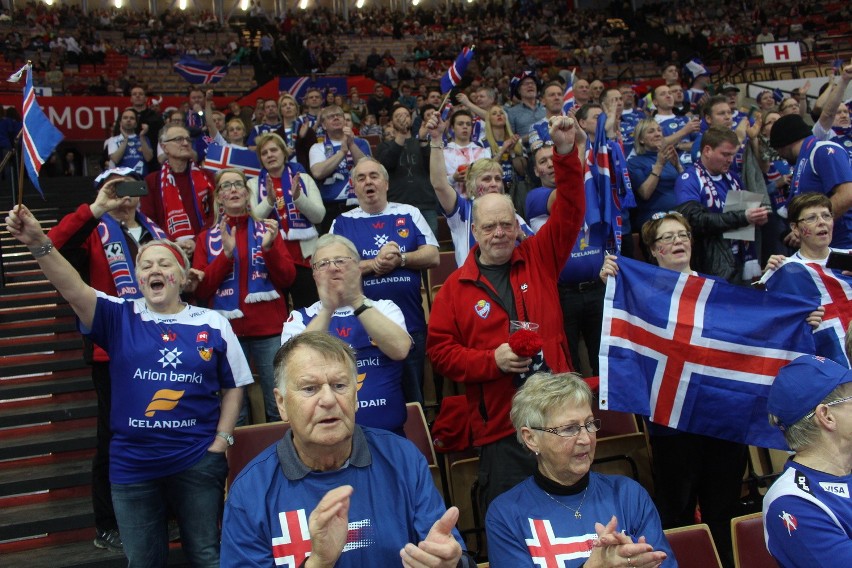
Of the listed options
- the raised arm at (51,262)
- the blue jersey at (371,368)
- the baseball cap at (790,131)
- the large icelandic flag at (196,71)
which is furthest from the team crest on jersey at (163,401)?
the large icelandic flag at (196,71)

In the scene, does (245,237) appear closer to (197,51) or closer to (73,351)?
(73,351)

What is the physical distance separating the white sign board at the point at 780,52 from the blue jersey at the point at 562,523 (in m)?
14.5

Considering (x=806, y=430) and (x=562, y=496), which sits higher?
(x=806, y=430)

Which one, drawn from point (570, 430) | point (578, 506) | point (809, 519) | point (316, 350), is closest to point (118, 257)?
point (316, 350)

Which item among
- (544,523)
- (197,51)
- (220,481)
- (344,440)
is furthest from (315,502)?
(197,51)

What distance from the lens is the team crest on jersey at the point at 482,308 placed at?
3557mm

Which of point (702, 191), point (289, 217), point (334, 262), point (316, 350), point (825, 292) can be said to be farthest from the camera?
point (289, 217)

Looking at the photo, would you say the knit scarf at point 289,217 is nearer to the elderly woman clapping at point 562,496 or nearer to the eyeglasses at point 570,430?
the elderly woman clapping at point 562,496

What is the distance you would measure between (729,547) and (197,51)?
22.3 meters

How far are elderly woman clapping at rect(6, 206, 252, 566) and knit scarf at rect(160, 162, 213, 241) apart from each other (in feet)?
7.62

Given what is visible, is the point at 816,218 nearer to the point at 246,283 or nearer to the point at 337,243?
the point at 337,243

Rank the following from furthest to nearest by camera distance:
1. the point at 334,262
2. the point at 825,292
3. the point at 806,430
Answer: the point at 825,292
the point at 334,262
the point at 806,430

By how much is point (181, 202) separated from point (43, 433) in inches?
71.9

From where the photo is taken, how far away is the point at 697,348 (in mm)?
3812
